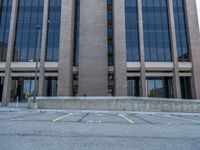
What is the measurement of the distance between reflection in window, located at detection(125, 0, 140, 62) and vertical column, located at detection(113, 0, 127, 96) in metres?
1.23

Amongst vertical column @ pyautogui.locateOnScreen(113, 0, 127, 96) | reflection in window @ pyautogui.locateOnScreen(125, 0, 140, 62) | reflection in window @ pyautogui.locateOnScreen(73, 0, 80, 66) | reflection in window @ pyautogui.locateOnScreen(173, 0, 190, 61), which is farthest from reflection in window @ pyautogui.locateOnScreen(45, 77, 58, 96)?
reflection in window @ pyautogui.locateOnScreen(173, 0, 190, 61)

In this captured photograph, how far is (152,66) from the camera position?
30.1 metres

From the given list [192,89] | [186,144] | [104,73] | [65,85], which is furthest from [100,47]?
[186,144]

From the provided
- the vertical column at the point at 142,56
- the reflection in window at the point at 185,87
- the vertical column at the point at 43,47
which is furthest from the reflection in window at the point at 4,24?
the reflection in window at the point at 185,87

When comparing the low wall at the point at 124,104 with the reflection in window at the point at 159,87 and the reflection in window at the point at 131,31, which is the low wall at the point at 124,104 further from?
the reflection in window at the point at 159,87

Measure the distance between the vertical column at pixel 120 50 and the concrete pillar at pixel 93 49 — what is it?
3249 millimetres

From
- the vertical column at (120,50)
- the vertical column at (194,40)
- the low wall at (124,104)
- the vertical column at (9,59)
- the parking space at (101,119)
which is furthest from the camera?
the vertical column at (194,40)

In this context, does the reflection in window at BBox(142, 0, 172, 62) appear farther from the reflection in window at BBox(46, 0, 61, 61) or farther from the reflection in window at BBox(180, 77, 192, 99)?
the reflection in window at BBox(46, 0, 61, 61)

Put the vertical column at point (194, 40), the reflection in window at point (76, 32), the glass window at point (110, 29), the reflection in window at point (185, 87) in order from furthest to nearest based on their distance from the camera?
the glass window at point (110, 29) < the reflection in window at point (76, 32) < the reflection in window at point (185, 87) < the vertical column at point (194, 40)

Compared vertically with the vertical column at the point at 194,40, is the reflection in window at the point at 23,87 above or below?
below

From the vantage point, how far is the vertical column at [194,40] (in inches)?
1161

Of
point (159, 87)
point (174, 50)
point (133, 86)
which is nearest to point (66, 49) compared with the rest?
point (133, 86)

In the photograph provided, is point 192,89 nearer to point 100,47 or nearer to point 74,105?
point 100,47

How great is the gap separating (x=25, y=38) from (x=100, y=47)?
1506cm
